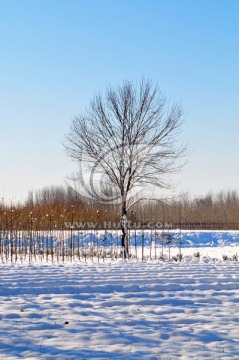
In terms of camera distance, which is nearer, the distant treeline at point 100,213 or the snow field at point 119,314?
the snow field at point 119,314

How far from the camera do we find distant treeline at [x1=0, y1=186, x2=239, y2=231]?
16.3 m

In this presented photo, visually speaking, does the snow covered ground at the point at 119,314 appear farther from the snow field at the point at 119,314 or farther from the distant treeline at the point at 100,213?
the distant treeline at the point at 100,213

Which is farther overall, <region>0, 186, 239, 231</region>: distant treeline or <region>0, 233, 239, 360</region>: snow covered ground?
<region>0, 186, 239, 231</region>: distant treeline

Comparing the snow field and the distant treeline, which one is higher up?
the distant treeline

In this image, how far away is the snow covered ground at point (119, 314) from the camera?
15.3 ft

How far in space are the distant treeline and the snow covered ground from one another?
5932 millimetres

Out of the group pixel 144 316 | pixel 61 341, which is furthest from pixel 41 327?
pixel 144 316

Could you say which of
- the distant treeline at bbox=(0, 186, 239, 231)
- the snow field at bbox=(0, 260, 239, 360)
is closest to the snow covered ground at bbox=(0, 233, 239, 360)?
the snow field at bbox=(0, 260, 239, 360)

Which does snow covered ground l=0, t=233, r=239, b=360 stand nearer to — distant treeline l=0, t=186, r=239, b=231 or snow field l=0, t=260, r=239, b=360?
snow field l=0, t=260, r=239, b=360

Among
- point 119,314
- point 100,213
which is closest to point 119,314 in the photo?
point 119,314

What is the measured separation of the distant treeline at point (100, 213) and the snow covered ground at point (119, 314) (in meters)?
5.93

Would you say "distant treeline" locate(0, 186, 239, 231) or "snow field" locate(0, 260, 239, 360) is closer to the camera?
"snow field" locate(0, 260, 239, 360)

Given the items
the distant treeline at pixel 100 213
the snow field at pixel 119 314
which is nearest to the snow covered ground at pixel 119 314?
the snow field at pixel 119 314

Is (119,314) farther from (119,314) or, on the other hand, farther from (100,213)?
(100,213)
